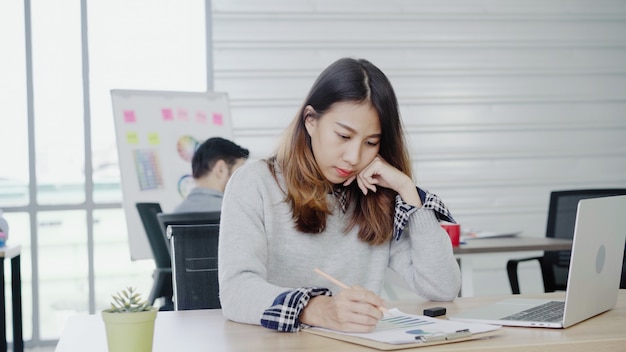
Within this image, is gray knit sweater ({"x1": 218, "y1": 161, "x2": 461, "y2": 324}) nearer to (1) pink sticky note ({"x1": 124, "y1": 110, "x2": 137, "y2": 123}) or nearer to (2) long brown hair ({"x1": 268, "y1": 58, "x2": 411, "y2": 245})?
(2) long brown hair ({"x1": 268, "y1": 58, "x2": 411, "y2": 245})

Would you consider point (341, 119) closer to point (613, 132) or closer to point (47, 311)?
point (47, 311)

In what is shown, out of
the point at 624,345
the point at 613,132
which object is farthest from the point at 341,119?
the point at 613,132

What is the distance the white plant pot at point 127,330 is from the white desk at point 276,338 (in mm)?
147

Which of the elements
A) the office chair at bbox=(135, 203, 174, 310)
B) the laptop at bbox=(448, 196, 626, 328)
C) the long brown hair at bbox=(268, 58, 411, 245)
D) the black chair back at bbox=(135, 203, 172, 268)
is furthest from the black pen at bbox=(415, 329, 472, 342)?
the black chair back at bbox=(135, 203, 172, 268)

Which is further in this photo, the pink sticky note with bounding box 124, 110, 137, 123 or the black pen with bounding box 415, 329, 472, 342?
the pink sticky note with bounding box 124, 110, 137, 123

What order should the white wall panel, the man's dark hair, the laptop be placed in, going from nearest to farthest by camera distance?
the laptop < the man's dark hair < the white wall panel

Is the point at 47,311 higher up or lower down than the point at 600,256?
lower down

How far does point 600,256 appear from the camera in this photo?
1.53 m

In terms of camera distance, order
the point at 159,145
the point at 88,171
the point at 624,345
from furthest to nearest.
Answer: the point at 88,171 < the point at 159,145 < the point at 624,345

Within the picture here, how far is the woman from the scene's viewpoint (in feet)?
6.07

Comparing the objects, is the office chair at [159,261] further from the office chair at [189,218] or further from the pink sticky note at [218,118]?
the pink sticky note at [218,118]

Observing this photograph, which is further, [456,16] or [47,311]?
[456,16]

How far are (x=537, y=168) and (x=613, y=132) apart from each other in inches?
25.6

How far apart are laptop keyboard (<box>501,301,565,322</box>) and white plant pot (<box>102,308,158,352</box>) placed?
2.35 ft
